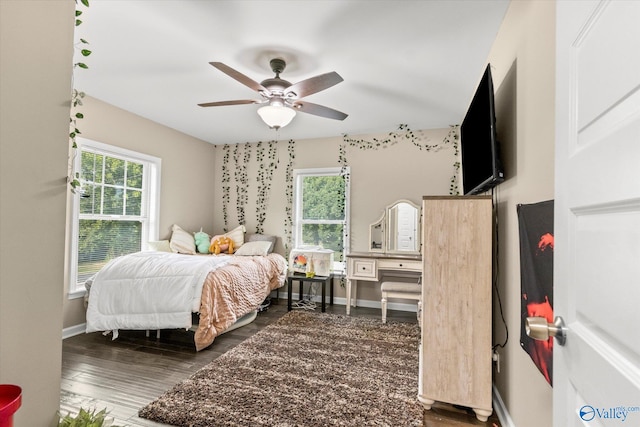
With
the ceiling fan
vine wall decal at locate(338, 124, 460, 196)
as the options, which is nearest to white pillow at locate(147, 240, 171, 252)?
the ceiling fan

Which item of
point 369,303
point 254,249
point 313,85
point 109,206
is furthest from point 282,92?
point 369,303

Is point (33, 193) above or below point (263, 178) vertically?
below

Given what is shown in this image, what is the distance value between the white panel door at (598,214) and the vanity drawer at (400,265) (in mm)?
3130

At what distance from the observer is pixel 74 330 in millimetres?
Answer: 3197

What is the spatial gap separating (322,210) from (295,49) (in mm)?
2761

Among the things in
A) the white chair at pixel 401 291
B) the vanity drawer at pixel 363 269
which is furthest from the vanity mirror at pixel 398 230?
the white chair at pixel 401 291

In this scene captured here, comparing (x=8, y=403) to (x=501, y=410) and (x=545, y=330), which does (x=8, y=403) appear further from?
(x=501, y=410)

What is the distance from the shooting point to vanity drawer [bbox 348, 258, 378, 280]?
402 cm

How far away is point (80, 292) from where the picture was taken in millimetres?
3301

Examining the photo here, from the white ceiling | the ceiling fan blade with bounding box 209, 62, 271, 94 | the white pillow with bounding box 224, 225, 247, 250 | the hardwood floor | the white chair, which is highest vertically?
the white ceiling

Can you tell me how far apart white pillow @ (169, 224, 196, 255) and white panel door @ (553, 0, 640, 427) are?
4.34 metres

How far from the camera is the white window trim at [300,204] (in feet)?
15.4

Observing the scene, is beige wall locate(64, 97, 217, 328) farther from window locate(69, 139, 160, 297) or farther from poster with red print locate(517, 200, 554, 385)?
poster with red print locate(517, 200, 554, 385)

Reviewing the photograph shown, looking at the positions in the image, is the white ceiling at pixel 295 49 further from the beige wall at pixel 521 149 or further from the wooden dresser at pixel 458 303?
the wooden dresser at pixel 458 303
